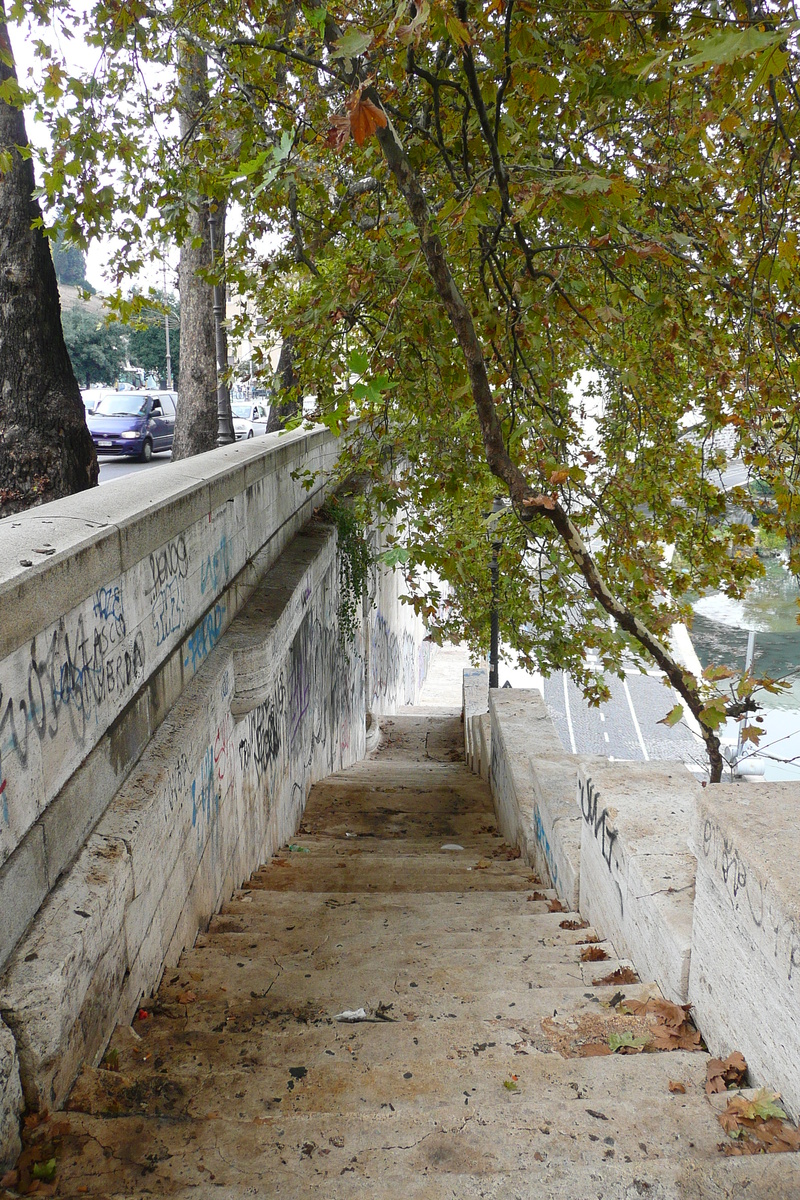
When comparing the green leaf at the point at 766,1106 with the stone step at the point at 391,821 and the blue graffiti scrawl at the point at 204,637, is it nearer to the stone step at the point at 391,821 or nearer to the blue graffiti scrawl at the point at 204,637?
the blue graffiti scrawl at the point at 204,637

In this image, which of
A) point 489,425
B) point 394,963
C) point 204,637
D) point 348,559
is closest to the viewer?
point 394,963

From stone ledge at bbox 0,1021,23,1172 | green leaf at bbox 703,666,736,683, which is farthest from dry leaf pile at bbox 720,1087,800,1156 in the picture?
green leaf at bbox 703,666,736,683

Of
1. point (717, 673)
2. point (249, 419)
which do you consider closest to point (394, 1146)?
point (717, 673)

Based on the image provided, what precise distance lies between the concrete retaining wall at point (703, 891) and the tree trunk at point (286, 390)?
469cm

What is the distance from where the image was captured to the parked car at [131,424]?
2239 centimetres

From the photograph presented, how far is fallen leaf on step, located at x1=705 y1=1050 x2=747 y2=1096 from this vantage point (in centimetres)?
238

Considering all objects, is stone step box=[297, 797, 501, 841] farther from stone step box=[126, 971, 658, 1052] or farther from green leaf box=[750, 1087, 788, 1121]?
green leaf box=[750, 1087, 788, 1121]

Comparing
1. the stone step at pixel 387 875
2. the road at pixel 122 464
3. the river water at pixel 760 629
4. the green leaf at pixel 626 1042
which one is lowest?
the river water at pixel 760 629

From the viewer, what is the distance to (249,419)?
109 ft

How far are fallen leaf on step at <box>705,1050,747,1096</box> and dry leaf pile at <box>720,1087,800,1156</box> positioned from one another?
136 mm

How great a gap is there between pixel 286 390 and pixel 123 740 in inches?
222

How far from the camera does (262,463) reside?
6785 millimetres

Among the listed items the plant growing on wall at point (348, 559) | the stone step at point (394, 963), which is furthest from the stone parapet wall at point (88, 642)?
the plant growing on wall at point (348, 559)

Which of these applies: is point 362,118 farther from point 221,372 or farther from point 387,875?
point 221,372
